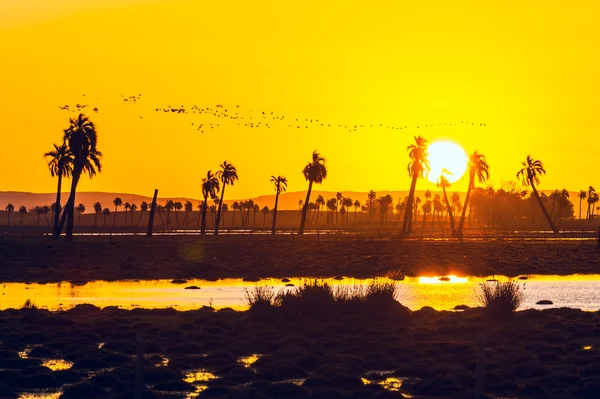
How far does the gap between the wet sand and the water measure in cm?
518

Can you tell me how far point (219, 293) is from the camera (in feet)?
184

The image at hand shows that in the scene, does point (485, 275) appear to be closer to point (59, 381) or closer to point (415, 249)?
point (415, 249)

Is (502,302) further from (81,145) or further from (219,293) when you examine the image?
(81,145)

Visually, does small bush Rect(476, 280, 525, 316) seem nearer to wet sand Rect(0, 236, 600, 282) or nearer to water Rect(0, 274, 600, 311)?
water Rect(0, 274, 600, 311)

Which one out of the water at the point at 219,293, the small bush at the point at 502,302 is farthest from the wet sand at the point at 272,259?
the small bush at the point at 502,302

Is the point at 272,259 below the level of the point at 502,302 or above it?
above

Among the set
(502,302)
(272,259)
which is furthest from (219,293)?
(272,259)

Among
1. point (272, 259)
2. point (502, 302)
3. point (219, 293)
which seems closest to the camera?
point (502, 302)

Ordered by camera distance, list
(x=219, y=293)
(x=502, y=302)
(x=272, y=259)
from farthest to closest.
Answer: (x=272, y=259) < (x=219, y=293) < (x=502, y=302)

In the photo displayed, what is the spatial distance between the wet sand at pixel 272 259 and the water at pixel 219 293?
518 centimetres

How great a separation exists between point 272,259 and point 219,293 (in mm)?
26504

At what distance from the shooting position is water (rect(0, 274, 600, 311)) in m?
47.8

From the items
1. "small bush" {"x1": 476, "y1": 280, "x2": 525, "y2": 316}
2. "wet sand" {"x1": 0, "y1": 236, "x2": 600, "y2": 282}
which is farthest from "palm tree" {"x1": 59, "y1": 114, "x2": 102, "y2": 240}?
"small bush" {"x1": 476, "y1": 280, "x2": 525, "y2": 316}

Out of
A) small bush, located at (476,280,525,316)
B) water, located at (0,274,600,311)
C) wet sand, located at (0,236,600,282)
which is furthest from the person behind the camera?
wet sand, located at (0,236,600,282)
